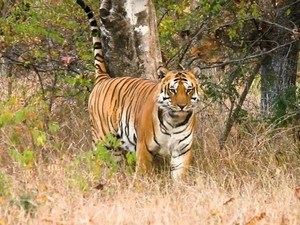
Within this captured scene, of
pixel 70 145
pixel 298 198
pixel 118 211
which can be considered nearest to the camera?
pixel 118 211

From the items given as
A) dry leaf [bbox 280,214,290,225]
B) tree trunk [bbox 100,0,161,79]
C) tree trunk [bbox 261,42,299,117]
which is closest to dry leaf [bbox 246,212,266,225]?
dry leaf [bbox 280,214,290,225]

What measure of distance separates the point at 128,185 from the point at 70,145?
1.47m

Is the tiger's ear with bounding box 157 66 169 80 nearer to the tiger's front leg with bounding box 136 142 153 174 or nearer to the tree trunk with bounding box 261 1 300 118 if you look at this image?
the tiger's front leg with bounding box 136 142 153 174

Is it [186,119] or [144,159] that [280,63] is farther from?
[144,159]

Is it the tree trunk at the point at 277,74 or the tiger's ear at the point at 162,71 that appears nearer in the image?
the tiger's ear at the point at 162,71

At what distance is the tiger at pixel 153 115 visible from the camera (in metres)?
8.15

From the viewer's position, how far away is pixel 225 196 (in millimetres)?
7035

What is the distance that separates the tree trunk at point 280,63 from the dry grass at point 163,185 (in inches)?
14.6

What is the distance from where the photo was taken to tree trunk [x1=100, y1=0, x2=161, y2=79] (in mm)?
9078

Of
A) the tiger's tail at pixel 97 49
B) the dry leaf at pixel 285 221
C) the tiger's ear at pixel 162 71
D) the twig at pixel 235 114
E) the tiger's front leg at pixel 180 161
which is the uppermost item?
the tiger's tail at pixel 97 49

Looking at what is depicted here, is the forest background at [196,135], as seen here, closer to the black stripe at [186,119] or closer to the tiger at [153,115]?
the tiger at [153,115]

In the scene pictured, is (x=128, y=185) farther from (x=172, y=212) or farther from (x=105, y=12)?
(x=105, y=12)

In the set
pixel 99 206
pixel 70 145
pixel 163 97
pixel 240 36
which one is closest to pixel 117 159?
pixel 70 145

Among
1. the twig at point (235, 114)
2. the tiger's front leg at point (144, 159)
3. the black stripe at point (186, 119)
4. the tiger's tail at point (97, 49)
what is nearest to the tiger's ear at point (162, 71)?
the black stripe at point (186, 119)
